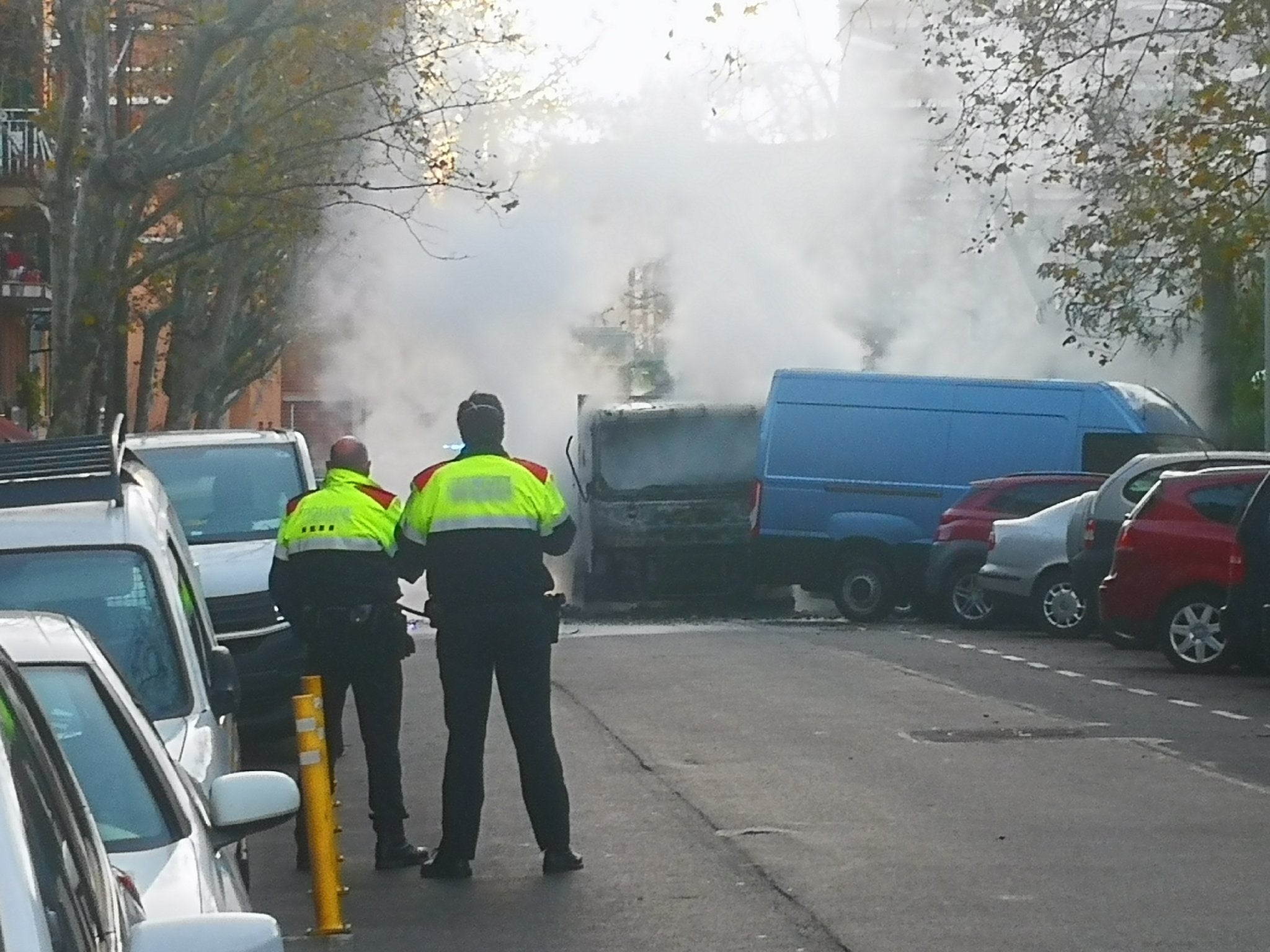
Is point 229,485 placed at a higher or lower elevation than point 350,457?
lower

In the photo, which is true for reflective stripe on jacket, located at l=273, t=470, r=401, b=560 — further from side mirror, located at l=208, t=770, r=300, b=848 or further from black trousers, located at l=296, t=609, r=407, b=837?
side mirror, located at l=208, t=770, r=300, b=848

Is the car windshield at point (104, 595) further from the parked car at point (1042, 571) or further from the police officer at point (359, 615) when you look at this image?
the parked car at point (1042, 571)

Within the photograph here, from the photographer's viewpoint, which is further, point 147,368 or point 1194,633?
point 147,368

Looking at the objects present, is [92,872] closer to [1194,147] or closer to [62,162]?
[1194,147]

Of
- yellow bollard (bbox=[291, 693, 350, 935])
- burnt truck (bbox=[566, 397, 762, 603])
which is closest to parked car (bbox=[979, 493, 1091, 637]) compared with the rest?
burnt truck (bbox=[566, 397, 762, 603])

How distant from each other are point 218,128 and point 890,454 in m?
8.84

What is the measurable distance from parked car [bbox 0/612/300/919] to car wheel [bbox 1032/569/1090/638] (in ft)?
53.8

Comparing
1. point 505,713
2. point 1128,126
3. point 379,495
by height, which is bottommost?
point 505,713

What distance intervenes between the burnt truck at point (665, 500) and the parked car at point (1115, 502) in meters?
4.94

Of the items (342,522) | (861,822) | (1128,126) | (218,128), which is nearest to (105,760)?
(342,522)

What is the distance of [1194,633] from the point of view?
1650 cm

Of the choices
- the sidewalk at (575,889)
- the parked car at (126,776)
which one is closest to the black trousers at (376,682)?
the sidewalk at (575,889)

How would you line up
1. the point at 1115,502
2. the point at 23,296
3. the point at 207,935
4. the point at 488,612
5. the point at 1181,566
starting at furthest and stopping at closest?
1. the point at 23,296
2. the point at 1115,502
3. the point at 1181,566
4. the point at 488,612
5. the point at 207,935

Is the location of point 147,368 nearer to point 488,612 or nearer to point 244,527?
point 244,527
